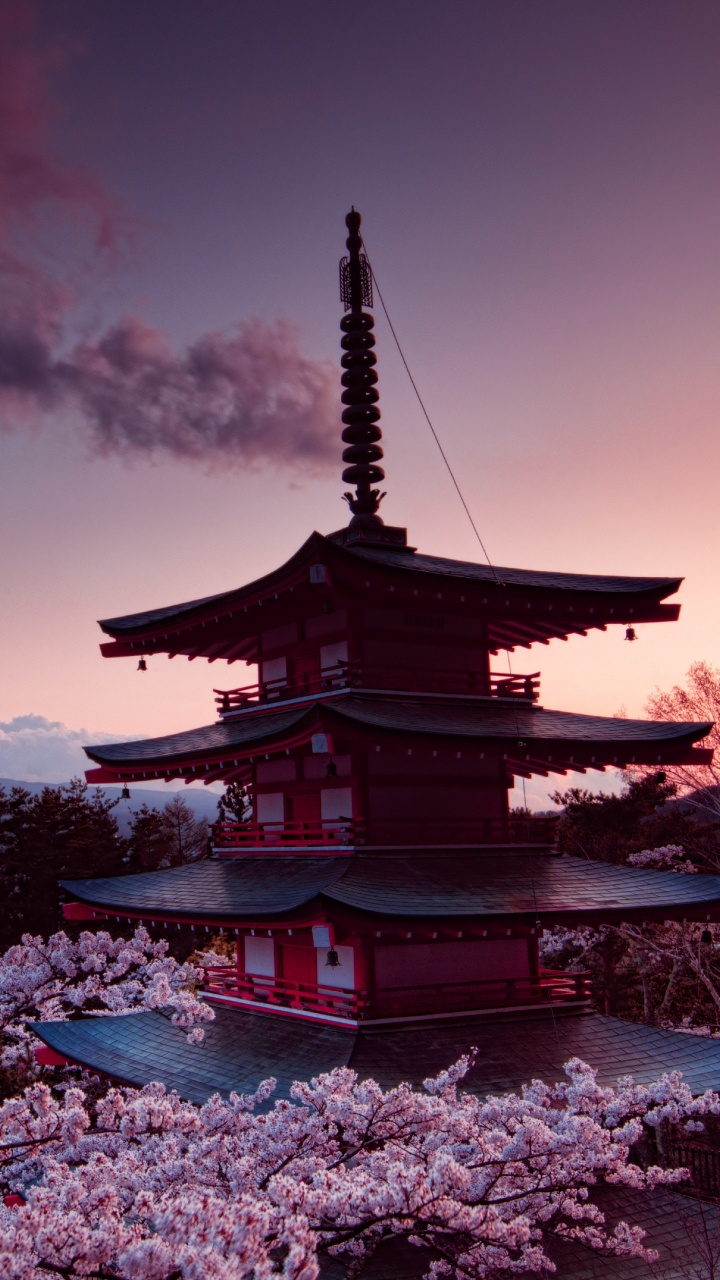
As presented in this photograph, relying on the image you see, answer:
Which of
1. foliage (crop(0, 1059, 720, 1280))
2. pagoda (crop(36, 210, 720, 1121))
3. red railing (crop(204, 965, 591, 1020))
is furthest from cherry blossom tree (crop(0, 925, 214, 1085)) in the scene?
foliage (crop(0, 1059, 720, 1280))

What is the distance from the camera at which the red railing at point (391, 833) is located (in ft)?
56.8

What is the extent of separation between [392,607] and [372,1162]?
10133mm

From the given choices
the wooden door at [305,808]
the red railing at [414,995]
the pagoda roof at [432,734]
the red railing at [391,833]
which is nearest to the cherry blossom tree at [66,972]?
the red railing at [414,995]

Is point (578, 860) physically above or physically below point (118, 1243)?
above

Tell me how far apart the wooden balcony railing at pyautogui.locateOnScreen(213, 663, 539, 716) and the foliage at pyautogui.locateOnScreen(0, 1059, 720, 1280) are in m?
6.95

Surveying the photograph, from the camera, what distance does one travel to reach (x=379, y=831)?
1730 centimetres

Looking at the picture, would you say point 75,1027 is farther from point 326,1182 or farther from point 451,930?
point 326,1182

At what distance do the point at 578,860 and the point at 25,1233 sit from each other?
1453 cm

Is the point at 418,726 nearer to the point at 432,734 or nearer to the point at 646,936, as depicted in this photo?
the point at 432,734

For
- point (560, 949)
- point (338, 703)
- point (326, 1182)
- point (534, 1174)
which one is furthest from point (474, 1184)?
point (560, 949)

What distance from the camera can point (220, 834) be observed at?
2116 cm

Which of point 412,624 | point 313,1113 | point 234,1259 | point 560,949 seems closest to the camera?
point 234,1259

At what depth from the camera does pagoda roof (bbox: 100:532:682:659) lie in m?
16.9

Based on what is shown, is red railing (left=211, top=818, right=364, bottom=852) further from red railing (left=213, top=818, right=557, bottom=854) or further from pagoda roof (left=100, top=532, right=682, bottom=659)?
pagoda roof (left=100, top=532, right=682, bottom=659)
